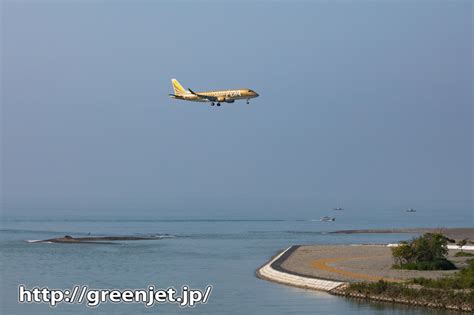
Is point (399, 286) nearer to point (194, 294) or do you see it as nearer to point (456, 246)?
point (194, 294)

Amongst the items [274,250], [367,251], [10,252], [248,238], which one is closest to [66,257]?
[10,252]

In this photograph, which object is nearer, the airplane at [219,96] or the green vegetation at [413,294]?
the green vegetation at [413,294]

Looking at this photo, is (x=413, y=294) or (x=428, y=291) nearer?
(x=428, y=291)

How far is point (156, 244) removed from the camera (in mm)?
117312

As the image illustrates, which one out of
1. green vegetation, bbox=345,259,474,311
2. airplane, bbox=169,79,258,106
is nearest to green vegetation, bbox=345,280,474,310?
green vegetation, bbox=345,259,474,311


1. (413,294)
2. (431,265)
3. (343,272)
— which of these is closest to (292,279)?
(343,272)

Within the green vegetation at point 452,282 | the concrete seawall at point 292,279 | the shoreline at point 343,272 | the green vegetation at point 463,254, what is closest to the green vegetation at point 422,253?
the shoreline at point 343,272

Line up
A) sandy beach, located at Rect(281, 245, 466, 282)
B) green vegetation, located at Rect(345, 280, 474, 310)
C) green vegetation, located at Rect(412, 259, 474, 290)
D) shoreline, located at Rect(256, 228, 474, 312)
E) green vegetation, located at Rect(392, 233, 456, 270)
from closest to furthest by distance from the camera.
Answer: green vegetation, located at Rect(345, 280, 474, 310) → green vegetation, located at Rect(412, 259, 474, 290) → shoreline, located at Rect(256, 228, 474, 312) → sandy beach, located at Rect(281, 245, 466, 282) → green vegetation, located at Rect(392, 233, 456, 270)

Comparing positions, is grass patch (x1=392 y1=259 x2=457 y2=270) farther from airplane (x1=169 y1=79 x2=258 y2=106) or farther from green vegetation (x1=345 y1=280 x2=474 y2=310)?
airplane (x1=169 y1=79 x2=258 y2=106)

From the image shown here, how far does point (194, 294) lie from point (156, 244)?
56.7 meters

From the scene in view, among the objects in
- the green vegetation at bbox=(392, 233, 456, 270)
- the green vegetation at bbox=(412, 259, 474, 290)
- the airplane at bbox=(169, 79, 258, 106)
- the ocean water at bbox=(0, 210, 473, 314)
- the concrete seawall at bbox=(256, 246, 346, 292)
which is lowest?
the ocean water at bbox=(0, 210, 473, 314)

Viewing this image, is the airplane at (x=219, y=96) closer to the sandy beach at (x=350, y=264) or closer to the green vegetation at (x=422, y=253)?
the sandy beach at (x=350, y=264)

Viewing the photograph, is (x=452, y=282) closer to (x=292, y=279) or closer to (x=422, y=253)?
(x=292, y=279)

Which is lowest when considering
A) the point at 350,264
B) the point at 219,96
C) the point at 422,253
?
the point at 350,264
